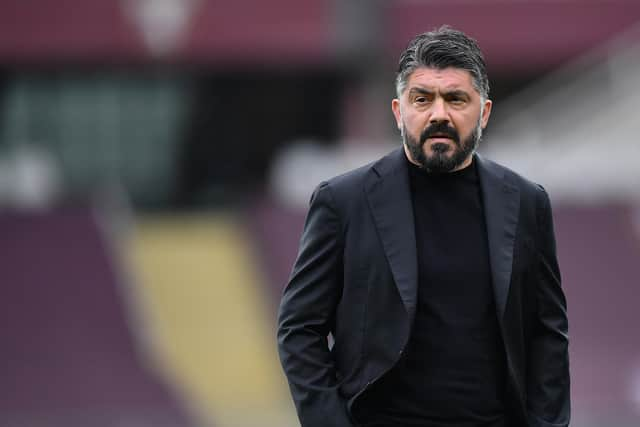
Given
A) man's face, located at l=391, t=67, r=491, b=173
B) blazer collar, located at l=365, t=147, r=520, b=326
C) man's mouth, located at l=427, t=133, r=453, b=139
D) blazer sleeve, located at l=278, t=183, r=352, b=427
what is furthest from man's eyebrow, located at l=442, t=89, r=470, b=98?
blazer sleeve, located at l=278, t=183, r=352, b=427

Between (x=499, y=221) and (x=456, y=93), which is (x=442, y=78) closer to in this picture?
(x=456, y=93)

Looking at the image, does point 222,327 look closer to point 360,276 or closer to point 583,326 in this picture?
point 583,326

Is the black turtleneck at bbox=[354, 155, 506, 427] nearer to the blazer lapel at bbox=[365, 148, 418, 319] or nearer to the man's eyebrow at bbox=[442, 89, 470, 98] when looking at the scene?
the blazer lapel at bbox=[365, 148, 418, 319]

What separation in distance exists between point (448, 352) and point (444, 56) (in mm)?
756

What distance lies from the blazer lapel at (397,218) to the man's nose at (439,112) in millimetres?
226

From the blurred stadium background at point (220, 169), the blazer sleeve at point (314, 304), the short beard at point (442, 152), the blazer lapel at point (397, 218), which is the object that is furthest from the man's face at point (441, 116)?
the blurred stadium background at point (220, 169)

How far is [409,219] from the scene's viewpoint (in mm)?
3334

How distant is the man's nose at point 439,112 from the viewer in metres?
3.23

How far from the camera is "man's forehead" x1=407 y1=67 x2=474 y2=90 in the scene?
3260mm

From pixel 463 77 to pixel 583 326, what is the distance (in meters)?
11.4

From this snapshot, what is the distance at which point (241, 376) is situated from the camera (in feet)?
47.8

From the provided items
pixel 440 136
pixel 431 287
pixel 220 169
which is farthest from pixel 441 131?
pixel 220 169

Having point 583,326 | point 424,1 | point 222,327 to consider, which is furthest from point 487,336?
point 424,1

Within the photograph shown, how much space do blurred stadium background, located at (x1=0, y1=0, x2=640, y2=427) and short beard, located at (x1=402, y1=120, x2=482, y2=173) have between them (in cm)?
936
